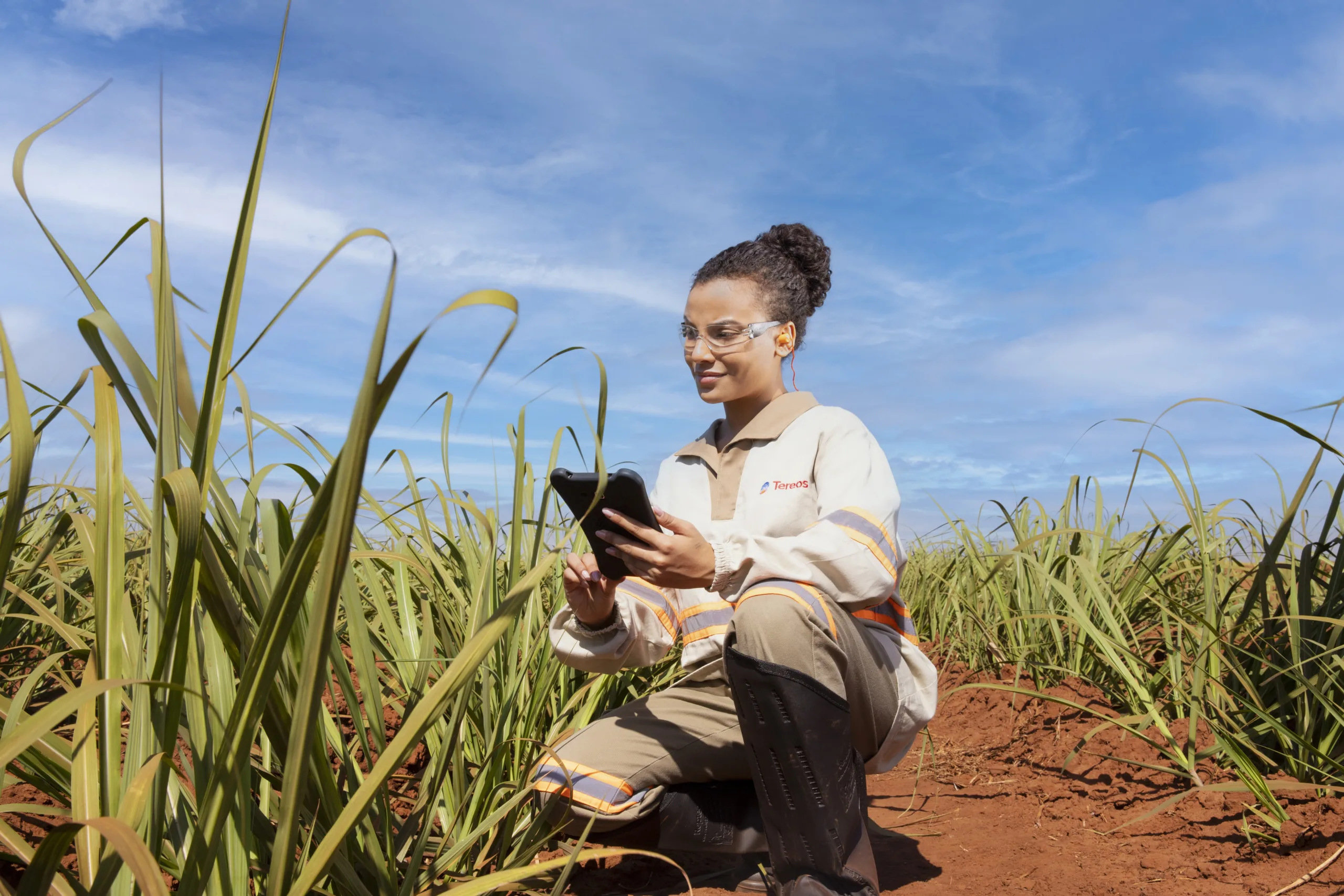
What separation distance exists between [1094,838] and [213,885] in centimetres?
178

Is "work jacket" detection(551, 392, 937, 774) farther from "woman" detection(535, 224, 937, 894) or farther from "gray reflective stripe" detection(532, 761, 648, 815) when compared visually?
"gray reflective stripe" detection(532, 761, 648, 815)

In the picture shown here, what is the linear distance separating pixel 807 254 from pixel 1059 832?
147 cm

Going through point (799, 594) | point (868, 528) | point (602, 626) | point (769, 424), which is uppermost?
point (769, 424)

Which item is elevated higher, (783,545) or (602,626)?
(783,545)

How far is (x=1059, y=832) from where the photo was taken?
2021 mm

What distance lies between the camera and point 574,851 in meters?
0.99

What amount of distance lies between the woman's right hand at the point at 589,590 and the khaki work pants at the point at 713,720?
0.24 meters

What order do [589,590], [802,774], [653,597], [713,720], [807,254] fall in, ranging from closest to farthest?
[802,774]
[589,590]
[713,720]
[653,597]
[807,254]

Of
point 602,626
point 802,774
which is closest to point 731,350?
point 602,626

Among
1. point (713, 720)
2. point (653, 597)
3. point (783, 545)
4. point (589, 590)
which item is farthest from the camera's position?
point (653, 597)

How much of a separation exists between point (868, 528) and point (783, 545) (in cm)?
17

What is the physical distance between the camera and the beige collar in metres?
1.99

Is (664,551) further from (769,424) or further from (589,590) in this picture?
(769,424)

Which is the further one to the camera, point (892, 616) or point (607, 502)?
point (892, 616)
